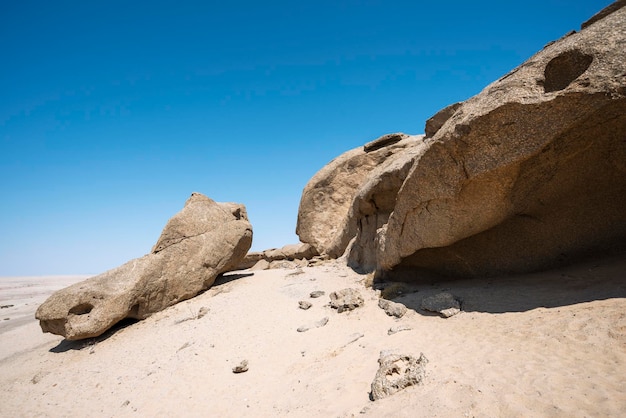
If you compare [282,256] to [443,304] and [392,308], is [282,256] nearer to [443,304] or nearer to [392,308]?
[392,308]

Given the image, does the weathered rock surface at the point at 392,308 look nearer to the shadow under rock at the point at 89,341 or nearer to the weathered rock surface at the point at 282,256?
the shadow under rock at the point at 89,341

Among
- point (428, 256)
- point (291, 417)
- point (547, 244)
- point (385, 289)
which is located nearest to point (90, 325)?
point (291, 417)

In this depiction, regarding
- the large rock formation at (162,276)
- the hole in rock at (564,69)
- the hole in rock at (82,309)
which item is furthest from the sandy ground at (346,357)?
the hole in rock at (564,69)

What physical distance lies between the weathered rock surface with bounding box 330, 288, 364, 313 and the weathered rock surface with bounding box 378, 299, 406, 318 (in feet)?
2.08

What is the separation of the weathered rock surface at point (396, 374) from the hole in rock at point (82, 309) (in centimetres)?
988

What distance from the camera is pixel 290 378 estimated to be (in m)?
6.13

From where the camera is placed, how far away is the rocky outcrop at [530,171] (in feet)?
18.4

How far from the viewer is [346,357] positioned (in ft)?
20.3

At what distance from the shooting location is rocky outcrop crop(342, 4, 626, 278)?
5.61 m

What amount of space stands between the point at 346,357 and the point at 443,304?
8.08 feet

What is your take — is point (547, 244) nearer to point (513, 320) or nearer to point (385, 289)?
point (513, 320)

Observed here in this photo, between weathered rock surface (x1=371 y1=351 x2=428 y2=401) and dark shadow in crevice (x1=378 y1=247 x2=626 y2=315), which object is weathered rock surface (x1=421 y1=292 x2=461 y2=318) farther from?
weathered rock surface (x1=371 y1=351 x2=428 y2=401)

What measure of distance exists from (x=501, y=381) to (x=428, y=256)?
17.3ft

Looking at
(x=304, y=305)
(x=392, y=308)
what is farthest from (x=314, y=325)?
(x=392, y=308)
